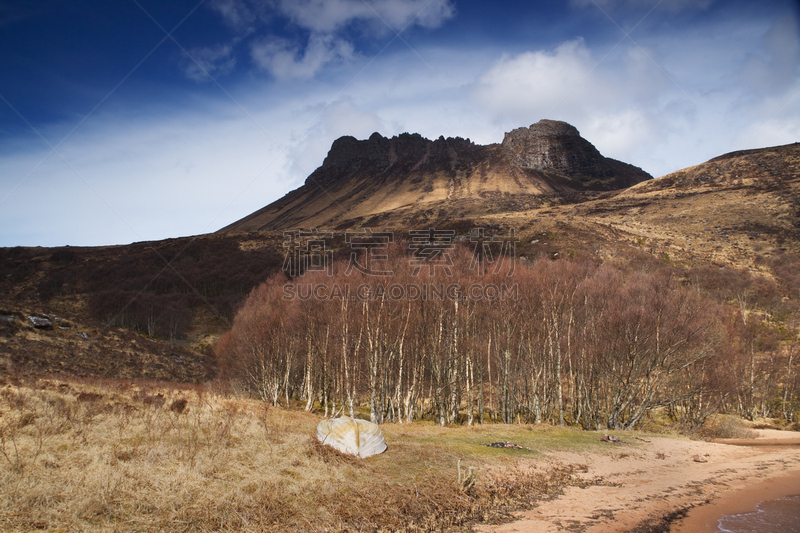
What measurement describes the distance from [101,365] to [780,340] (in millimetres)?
73994

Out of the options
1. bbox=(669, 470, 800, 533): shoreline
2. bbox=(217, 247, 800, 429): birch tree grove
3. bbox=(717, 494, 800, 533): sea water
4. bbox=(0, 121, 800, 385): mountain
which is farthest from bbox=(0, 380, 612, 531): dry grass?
bbox=(0, 121, 800, 385): mountain

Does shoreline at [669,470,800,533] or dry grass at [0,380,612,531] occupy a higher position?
dry grass at [0,380,612,531]

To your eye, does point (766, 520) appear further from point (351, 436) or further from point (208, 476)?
point (208, 476)

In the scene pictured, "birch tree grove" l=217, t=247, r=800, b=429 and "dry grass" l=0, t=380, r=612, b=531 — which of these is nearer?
"dry grass" l=0, t=380, r=612, b=531

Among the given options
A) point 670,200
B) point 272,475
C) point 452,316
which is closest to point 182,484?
point 272,475

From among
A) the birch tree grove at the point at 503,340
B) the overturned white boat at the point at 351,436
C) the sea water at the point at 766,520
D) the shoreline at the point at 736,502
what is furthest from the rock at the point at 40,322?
the sea water at the point at 766,520

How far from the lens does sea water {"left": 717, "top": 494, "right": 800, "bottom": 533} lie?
415 inches

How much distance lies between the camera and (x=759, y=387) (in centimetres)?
4269

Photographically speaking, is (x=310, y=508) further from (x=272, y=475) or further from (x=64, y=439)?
(x=64, y=439)

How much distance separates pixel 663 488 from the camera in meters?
13.9

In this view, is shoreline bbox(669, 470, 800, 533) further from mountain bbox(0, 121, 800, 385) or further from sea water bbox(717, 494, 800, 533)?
mountain bbox(0, 121, 800, 385)

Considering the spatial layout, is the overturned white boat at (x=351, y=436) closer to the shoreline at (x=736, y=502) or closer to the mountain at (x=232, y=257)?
the shoreline at (x=736, y=502)

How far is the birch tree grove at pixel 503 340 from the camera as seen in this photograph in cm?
2920

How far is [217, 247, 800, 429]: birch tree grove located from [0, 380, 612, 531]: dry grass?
13219 millimetres
